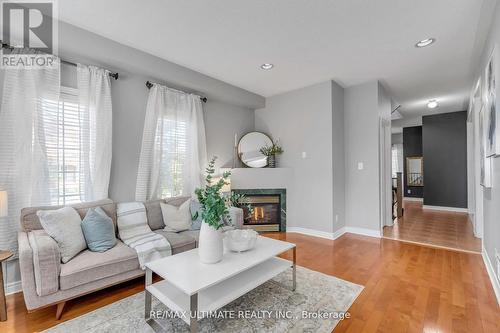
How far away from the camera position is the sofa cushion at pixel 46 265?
178 cm

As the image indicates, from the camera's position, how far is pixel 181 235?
2.78m

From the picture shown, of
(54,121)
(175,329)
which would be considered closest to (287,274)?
(175,329)

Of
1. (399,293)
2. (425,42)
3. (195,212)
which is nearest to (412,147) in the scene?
(425,42)

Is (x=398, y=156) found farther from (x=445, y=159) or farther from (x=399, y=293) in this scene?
(x=399, y=293)

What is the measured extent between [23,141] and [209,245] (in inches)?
82.2

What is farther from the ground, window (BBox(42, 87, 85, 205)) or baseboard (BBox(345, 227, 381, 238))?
window (BBox(42, 87, 85, 205))

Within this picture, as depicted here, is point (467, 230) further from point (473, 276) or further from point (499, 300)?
point (499, 300)

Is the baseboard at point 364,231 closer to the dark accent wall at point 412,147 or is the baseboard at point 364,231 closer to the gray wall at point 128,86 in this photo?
the gray wall at point 128,86

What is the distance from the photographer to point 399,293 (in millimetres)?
2232

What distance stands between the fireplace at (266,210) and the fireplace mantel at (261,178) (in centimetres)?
9

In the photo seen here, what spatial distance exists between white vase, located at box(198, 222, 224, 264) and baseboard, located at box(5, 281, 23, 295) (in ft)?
6.36

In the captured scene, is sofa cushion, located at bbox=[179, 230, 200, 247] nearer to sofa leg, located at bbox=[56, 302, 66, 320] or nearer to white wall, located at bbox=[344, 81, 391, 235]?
sofa leg, located at bbox=[56, 302, 66, 320]

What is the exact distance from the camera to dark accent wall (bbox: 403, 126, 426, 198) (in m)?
8.08

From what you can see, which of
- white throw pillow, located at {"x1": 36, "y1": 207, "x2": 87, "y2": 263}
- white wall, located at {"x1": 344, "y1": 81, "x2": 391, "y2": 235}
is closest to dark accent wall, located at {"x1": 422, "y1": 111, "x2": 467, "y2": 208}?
white wall, located at {"x1": 344, "y1": 81, "x2": 391, "y2": 235}
